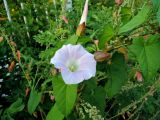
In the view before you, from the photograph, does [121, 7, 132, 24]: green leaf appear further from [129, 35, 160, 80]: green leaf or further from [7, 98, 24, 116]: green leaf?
[7, 98, 24, 116]: green leaf

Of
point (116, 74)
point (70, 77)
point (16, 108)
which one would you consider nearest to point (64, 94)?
point (70, 77)

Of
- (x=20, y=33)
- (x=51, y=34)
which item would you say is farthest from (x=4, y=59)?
(x=51, y=34)

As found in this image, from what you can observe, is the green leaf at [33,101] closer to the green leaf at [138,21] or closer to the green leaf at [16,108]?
the green leaf at [16,108]

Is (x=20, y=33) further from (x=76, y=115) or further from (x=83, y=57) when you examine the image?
(x=83, y=57)

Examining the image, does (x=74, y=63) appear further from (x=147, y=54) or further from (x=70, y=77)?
(x=147, y=54)

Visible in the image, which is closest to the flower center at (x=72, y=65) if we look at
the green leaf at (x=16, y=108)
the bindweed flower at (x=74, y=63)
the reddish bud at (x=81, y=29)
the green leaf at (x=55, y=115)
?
the bindweed flower at (x=74, y=63)

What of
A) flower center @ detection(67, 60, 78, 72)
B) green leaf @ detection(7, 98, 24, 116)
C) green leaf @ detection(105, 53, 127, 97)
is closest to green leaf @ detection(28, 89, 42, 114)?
green leaf @ detection(7, 98, 24, 116)
